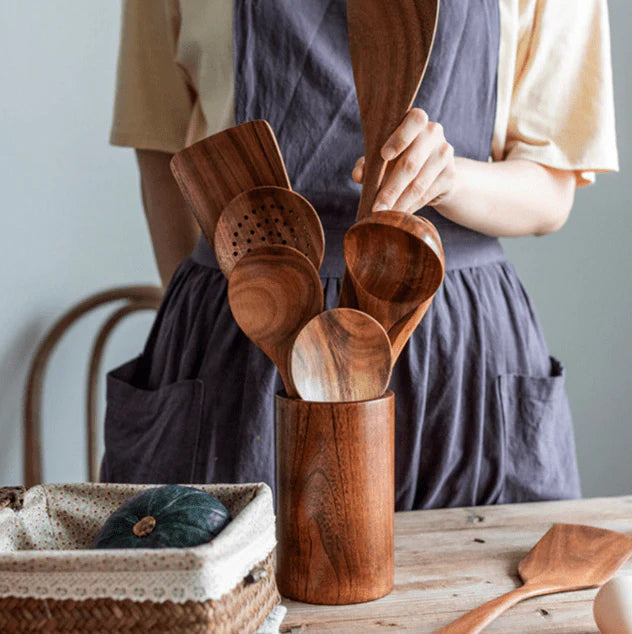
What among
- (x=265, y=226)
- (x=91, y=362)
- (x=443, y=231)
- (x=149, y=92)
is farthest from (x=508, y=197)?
(x=91, y=362)

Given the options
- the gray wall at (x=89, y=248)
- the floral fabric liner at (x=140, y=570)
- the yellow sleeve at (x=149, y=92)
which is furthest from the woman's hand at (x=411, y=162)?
the gray wall at (x=89, y=248)

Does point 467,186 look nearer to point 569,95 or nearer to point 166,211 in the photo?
point 569,95

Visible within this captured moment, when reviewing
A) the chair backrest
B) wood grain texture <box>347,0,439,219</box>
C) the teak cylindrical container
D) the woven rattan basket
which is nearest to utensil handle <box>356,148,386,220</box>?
wood grain texture <box>347,0,439,219</box>

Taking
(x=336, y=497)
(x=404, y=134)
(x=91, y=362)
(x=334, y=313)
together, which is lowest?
(x=91, y=362)

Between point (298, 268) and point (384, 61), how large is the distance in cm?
14

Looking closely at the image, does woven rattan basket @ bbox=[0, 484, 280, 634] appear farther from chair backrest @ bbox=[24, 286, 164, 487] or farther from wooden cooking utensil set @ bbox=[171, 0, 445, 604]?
chair backrest @ bbox=[24, 286, 164, 487]

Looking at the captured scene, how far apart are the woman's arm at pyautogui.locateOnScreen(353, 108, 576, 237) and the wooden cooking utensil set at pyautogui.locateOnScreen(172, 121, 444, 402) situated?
0.18 feet

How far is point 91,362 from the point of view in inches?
57.2

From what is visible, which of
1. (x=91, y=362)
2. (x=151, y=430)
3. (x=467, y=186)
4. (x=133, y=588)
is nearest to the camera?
(x=133, y=588)

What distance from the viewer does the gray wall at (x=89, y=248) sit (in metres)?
1.44

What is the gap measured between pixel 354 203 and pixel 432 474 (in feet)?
0.88

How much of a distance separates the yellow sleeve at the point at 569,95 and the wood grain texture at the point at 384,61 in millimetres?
342

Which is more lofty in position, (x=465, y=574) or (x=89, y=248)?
(x=89, y=248)

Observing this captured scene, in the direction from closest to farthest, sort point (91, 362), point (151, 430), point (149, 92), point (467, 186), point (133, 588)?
point (133, 588)
point (467, 186)
point (151, 430)
point (149, 92)
point (91, 362)
